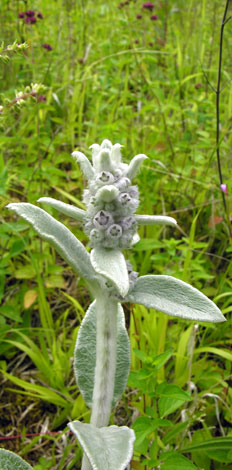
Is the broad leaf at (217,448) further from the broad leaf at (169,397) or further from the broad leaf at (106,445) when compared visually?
the broad leaf at (106,445)

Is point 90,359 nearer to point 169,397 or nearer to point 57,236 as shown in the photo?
point 169,397

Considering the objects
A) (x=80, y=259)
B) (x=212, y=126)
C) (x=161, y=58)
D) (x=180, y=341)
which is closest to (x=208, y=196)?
(x=212, y=126)

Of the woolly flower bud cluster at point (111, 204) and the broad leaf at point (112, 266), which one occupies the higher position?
the woolly flower bud cluster at point (111, 204)

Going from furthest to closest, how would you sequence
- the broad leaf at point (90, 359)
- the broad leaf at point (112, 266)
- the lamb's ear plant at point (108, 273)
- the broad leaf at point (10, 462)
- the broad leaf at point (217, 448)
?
the broad leaf at point (90, 359)
the broad leaf at point (217, 448)
the broad leaf at point (10, 462)
the lamb's ear plant at point (108, 273)
the broad leaf at point (112, 266)

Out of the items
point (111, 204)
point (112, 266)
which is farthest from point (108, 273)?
point (111, 204)

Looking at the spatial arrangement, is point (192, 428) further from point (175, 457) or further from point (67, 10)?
point (67, 10)

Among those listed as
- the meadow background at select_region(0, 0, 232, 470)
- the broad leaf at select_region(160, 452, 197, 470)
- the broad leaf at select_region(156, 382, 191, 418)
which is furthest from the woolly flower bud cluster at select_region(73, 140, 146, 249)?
the broad leaf at select_region(160, 452, 197, 470)

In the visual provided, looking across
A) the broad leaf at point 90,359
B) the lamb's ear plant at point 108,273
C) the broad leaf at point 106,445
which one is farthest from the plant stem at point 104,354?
the broad leaf at point 90,359

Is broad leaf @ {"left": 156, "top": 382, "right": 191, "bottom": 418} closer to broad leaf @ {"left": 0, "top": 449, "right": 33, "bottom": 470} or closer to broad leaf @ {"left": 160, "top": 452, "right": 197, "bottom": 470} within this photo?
broad leaf @ {"left": 160, "top": 452, "right": 197, "bottom": 470}
